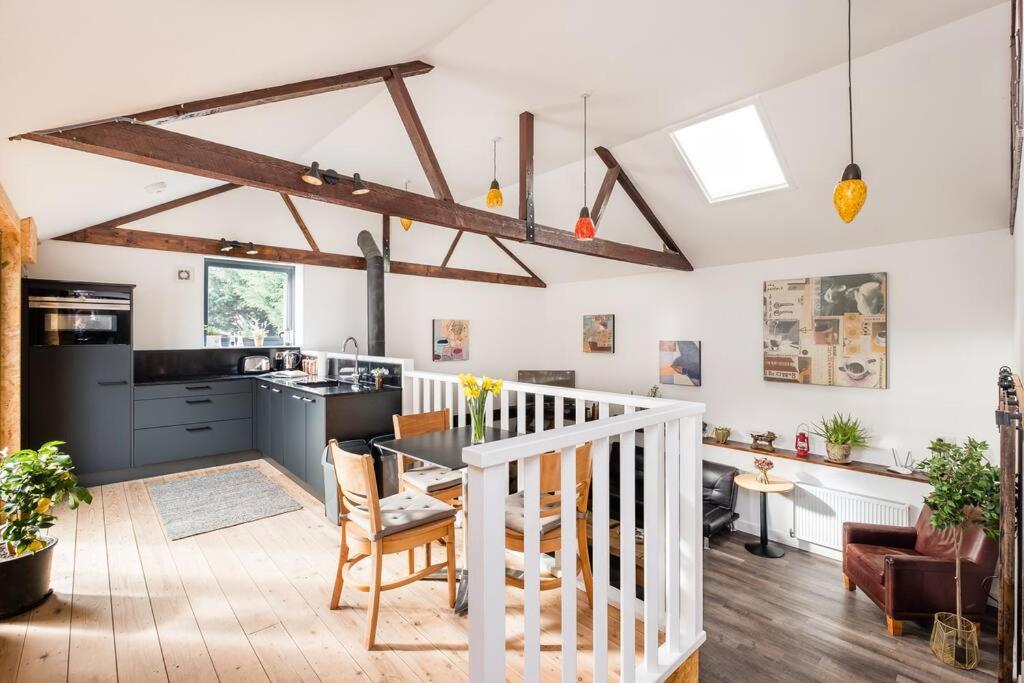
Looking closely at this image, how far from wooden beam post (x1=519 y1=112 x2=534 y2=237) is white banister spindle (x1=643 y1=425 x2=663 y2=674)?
2727 mm

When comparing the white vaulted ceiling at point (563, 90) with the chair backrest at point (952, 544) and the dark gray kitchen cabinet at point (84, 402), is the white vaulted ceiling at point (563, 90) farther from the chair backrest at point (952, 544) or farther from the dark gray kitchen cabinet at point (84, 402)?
the chair backrest at point (952, 544)

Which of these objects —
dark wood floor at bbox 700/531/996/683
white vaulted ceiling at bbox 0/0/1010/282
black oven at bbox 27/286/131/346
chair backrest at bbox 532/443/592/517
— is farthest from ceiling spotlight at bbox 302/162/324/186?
dark wood floor at bbox 700/531/996/683

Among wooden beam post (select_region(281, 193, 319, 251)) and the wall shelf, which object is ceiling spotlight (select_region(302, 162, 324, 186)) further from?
the wall shelf

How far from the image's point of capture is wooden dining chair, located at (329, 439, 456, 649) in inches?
85.7

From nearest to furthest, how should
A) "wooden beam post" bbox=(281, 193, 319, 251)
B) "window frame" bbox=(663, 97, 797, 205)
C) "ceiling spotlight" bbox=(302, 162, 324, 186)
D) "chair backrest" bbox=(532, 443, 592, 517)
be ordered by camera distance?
"chair backrest" bbox=(532, 443, 592, 517) < "ceiling spotlight" bbox=(302, 162, 324, 186) < "window frame" bbox=(663, 97, 797, 205) < "wooden beam post" bbox=(281, 193, 319, 251)

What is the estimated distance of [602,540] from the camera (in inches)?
57.7

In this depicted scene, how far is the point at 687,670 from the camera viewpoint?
1981 mm

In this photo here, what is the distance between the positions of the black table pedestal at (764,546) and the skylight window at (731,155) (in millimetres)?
2940

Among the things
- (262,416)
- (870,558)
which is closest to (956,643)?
(870,558)

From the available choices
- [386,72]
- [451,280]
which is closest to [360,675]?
[386,72]

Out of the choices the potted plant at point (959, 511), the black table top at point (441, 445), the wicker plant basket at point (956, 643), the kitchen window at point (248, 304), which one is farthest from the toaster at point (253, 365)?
the wicker plant basket at point (956, 643)

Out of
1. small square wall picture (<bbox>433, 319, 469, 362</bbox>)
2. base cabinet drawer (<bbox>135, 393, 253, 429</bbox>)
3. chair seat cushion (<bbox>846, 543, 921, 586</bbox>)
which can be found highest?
small square wall picture (<bbox>433, 319, 469, 362</bbox>)

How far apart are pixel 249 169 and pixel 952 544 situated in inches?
200

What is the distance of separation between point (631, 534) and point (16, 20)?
2.10 m
